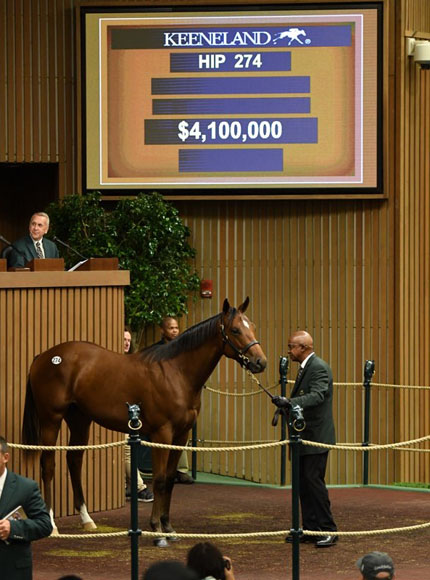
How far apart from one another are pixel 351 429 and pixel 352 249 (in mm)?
2166

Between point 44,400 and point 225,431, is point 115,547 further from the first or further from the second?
point 225,431

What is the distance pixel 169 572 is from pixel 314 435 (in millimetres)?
6000

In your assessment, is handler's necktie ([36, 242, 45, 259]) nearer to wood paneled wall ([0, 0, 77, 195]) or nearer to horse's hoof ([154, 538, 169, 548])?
horse's hoof ([154, 538, 169, 548])

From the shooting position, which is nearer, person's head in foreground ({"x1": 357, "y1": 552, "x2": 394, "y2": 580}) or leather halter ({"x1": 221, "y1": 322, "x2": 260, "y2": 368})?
person's head in foreground ({"x1": 357, "y1": 552, "x2": 394, "y2": 580})

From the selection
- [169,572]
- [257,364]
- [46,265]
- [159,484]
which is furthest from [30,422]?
[169,572]

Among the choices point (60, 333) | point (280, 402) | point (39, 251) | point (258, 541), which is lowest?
point (258, 541)

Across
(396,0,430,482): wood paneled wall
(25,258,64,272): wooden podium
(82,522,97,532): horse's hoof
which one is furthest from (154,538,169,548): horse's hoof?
(396,0,430,482): wood paneled wall

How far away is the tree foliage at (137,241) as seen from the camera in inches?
594

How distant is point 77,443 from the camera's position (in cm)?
1144

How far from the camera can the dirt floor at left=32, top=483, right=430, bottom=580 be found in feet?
31.9

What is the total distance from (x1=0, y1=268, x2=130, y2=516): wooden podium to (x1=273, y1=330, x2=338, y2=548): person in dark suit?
222 cm

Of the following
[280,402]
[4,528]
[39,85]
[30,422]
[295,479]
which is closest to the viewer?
[4,528]

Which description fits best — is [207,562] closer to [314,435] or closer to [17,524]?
[17,524]

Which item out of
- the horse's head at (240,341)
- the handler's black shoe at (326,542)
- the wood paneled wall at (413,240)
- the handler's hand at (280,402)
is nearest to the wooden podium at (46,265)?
the horse's head at (240,341)
